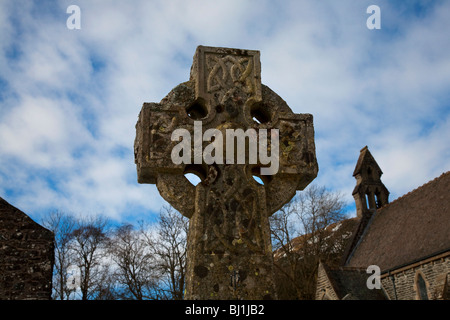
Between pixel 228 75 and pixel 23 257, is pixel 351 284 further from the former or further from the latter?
pixel 228 75

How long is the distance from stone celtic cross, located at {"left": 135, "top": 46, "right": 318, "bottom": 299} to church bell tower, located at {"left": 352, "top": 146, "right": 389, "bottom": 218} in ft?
109

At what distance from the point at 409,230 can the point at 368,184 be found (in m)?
10.7

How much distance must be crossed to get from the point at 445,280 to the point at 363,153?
59.7ft

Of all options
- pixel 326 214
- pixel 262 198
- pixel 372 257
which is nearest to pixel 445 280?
pixel 372 257

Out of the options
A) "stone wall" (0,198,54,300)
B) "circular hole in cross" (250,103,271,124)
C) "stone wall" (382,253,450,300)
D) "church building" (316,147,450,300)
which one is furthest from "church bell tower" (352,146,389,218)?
"circular hole in cross" (250,103,271,124)

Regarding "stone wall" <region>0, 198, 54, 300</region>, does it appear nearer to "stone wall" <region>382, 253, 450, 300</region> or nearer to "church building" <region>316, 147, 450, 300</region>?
"church building" <region>316, 147, 450, 300</region>

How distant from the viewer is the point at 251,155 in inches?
157

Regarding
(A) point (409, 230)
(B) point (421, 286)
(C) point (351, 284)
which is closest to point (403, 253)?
(A) point (409, 230)

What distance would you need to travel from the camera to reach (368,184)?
3762cm

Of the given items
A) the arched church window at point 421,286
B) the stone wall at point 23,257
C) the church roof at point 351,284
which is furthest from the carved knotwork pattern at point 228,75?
the arched church window at point 421,286

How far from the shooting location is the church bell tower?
120 ft

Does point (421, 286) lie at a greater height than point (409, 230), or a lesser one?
lesser

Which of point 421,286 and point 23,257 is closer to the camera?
point 23,257

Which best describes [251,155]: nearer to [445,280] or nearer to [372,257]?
[445,280]
